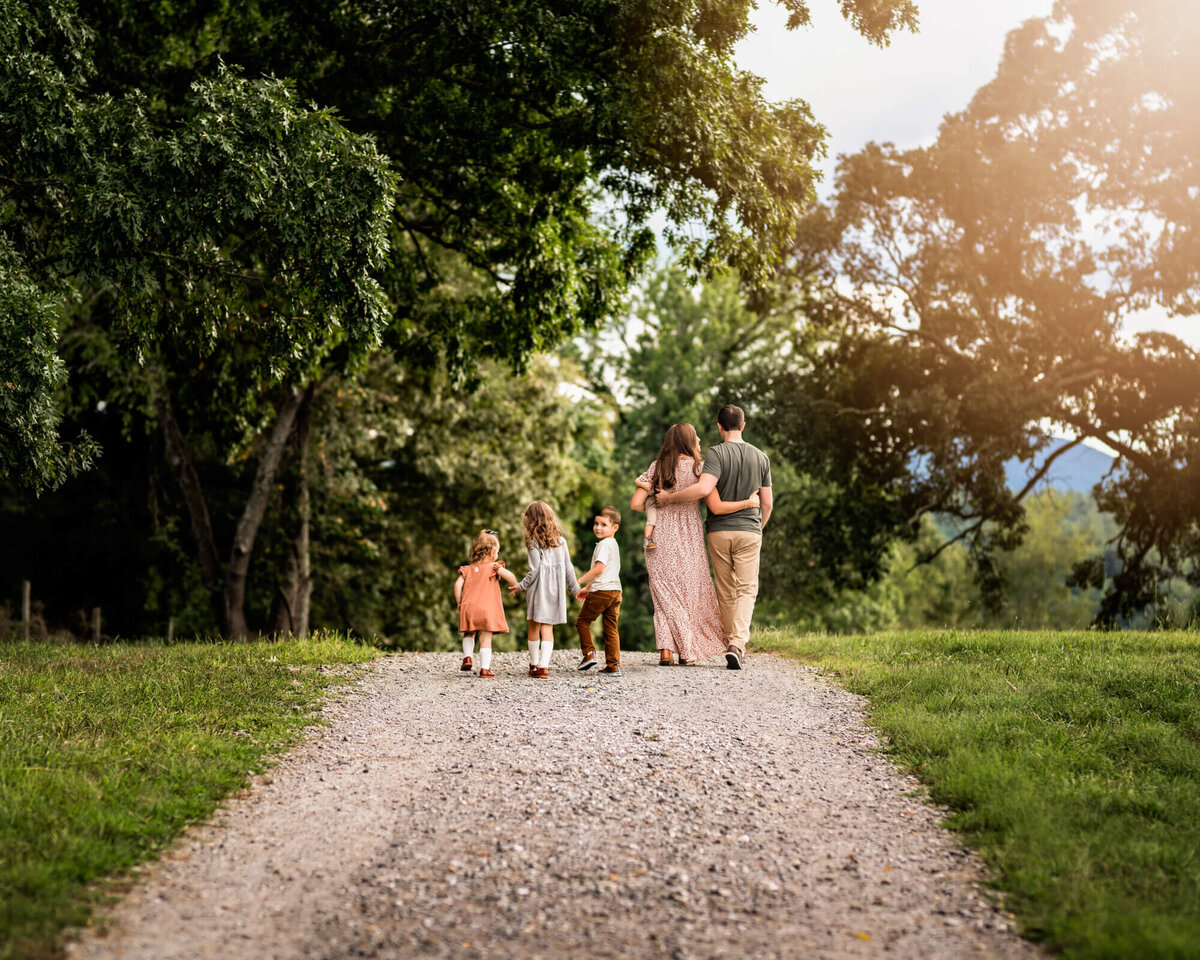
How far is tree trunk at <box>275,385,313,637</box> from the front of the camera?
693 inches

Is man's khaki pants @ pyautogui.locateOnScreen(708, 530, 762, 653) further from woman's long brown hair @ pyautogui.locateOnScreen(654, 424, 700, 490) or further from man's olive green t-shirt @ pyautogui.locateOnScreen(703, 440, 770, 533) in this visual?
woman's long brown hair @ pyautogui.locateOnScreen(654, 424, 700, 490)

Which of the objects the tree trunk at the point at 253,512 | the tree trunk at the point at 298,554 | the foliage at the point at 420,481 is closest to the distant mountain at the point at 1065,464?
the foliage at the point at 420,481

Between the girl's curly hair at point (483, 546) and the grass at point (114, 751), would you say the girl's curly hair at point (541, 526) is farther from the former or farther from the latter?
the grass at point (114, 751)

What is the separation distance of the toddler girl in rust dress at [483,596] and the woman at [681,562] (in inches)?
54.4

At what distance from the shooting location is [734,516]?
945 centimetres

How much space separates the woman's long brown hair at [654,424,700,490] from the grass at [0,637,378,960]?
11.0ft

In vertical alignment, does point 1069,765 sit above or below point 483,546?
below

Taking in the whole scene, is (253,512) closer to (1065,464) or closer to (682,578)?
(682,578)

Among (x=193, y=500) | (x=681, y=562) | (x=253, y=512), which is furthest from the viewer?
(x=193, y=500)

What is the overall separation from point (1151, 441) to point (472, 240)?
13.5 metres

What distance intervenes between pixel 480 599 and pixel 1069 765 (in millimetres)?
4988

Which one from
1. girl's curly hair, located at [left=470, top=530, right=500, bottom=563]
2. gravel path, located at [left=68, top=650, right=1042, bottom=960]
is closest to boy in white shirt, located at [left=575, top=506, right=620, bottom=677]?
girl's curly hair, located at [left=470, top=530, right=500, bottom=563]

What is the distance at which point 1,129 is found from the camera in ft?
27.3

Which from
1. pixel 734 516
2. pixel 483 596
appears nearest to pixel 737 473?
pixel 734 516
